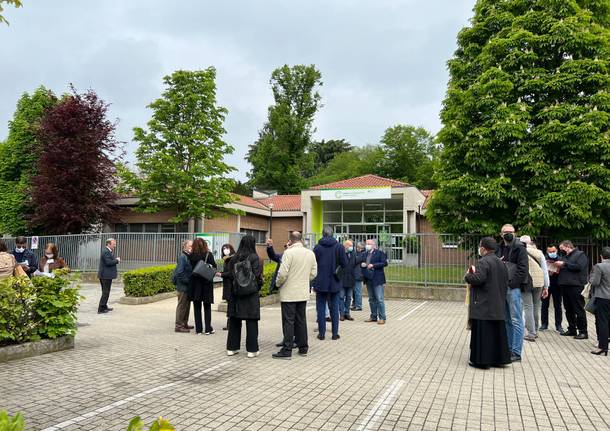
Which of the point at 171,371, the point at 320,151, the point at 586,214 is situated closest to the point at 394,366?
the point at 171,371

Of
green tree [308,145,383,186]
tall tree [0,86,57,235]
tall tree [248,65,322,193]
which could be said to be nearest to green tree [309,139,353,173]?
green tree [308,145,383,186]

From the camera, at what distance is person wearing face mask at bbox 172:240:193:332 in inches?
355

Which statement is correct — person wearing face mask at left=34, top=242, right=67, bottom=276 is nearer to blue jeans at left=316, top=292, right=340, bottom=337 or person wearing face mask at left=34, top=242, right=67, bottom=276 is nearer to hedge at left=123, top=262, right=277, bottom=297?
hedge at left=123, top=262, right=277, bottom=297

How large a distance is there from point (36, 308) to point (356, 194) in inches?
968

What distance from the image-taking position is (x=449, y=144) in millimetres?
16594

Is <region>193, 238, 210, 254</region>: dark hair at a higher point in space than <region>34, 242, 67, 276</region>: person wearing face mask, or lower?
higher

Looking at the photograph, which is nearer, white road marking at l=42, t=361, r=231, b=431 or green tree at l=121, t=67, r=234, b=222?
white road marking at l=42, t=361, r=231, b=431

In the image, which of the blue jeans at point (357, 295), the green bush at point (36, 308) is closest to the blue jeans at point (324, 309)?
the green bush at point (36, 308)

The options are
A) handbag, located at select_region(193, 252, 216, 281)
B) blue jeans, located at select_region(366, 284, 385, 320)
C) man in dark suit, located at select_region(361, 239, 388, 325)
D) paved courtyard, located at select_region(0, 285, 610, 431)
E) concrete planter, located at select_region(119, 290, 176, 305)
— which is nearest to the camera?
paved courtyard, located at select_region(0, 285, 610, 431)

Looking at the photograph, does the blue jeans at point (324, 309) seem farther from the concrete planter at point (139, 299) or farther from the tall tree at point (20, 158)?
the tall tree at point (20, 158)

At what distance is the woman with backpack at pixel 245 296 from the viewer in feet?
23.0

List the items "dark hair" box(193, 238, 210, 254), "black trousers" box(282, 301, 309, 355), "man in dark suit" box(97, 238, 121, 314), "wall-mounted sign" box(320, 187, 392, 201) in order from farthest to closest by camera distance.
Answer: "wall-mounted sign" box(320, 187, 392, 201), "man in dark suit" box(97, 238, 121, 314), "dark hair" box(193, 238, 210, 254), "black trousers" box(282, 301, 309, 355)

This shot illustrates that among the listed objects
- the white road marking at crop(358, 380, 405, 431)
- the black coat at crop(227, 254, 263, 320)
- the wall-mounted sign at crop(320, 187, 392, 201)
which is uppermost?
the wall-mounted sign at crop(320, 187, 392, 201)

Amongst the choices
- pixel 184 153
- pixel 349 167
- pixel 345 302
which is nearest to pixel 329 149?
pixel 349 167
